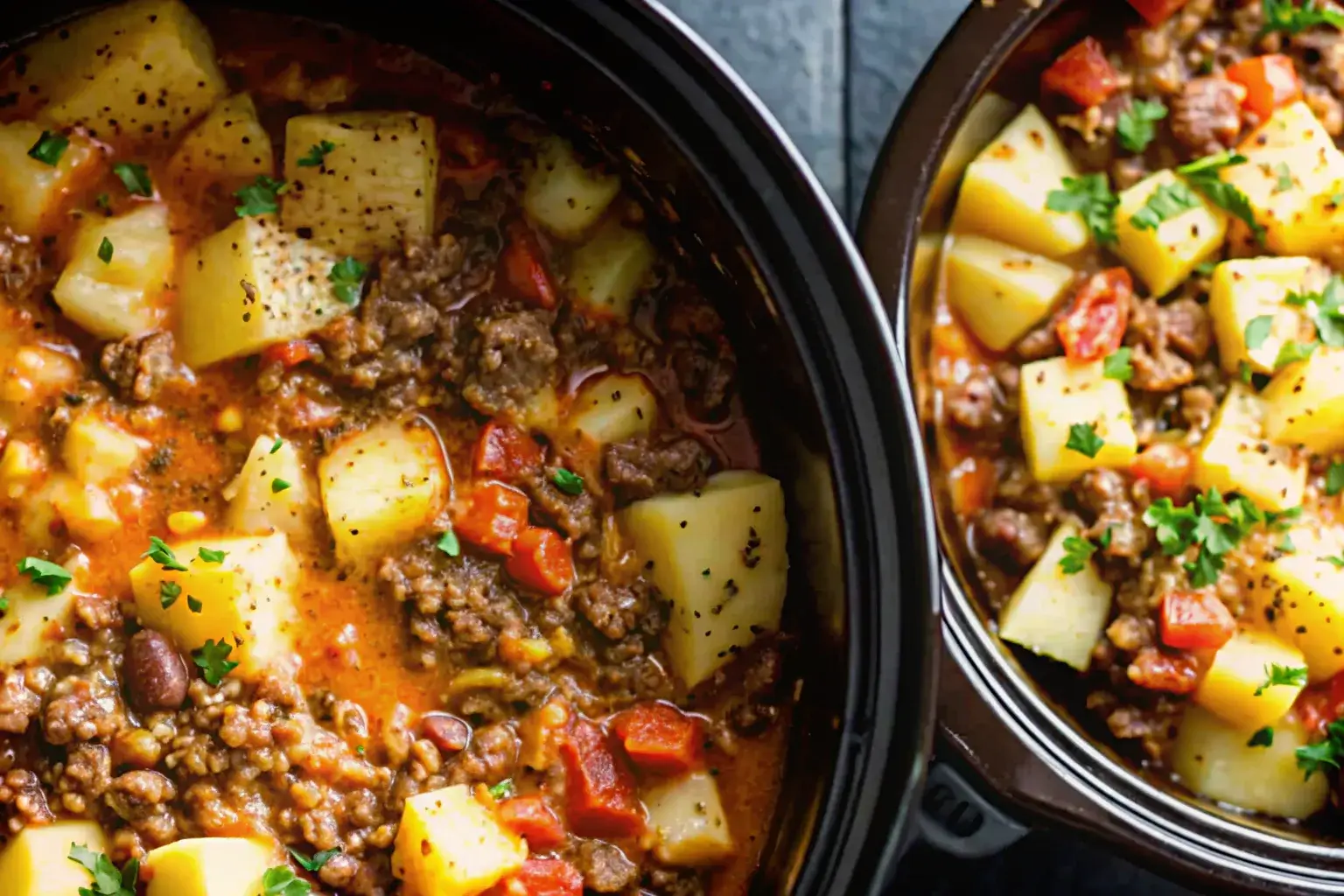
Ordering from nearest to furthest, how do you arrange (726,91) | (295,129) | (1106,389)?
(726,91) < (295,129) < (1106,389)

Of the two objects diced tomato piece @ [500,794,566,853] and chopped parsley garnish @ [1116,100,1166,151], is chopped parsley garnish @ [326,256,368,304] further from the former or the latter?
chopped parsley garnish @ [1116,100,1166,151]

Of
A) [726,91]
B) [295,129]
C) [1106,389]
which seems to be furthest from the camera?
[1106,389]

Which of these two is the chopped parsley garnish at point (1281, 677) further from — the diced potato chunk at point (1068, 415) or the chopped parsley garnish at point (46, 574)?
the chopped parsley garnish at point (46, 574)

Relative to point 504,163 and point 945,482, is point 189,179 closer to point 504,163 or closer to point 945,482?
point 504,163

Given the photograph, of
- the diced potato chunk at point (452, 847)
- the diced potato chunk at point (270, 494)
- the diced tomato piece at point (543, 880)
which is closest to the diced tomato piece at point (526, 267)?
the diced potato chunk at point (270, 494)

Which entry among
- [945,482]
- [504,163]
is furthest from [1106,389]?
[504,163]

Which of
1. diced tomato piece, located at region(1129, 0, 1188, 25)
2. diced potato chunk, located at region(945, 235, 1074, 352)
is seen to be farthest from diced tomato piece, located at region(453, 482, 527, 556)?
diced tomato piece, located at region(1129, 0, 1188, 25)
